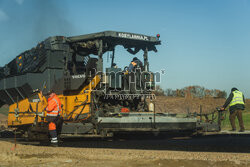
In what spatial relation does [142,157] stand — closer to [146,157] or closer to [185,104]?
[146,157]

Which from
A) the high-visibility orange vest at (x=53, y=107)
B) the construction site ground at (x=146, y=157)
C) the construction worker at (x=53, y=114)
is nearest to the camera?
the construction site ground at (x=146, y=157)

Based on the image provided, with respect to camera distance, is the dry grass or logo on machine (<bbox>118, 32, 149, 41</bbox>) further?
the dry grass

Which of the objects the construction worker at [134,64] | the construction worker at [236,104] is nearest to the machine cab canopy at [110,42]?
the construction worker at [134,64]

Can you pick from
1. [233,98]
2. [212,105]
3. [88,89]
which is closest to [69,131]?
[88,89]

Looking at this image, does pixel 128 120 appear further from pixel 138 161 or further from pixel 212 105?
pixel 212 105

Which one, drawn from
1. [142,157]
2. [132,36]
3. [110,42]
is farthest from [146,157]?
[132,36]

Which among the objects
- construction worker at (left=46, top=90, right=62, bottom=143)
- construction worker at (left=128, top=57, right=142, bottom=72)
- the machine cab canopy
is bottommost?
construction worker at (left=46, top=90, right=62, bottom=143)

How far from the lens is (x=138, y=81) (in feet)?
33.4

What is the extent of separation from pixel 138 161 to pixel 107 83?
12.3ft

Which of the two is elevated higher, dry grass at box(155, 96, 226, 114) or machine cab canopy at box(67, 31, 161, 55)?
machine cab canopy at box(67, 31, 161, 55)

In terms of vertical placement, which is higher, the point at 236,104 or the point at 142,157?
the point at 236,104

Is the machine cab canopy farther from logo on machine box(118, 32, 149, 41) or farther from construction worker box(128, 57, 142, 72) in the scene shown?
construction worker box(128, 57, 142, 72)

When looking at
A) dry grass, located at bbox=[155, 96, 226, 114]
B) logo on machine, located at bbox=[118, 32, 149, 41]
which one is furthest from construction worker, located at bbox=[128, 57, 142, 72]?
dry grass, located at bbox=[155, 96, 226, 114]

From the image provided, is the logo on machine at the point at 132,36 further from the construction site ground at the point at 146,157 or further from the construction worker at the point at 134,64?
the construction site ground at the point at 146,157
